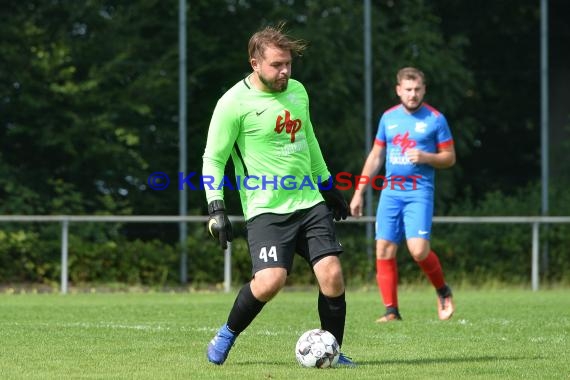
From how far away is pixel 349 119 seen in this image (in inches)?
816

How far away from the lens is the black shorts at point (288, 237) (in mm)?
7602

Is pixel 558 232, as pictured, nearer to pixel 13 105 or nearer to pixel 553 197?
pixel 553 197

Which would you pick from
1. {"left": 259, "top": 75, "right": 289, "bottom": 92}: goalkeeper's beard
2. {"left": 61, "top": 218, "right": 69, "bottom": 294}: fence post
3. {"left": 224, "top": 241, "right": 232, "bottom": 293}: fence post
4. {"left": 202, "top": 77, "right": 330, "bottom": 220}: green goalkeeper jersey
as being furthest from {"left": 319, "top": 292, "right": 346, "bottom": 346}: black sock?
{"left": 61, "top": 218, "right": 69, "bottom": 294}: fence post

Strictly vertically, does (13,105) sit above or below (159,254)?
above

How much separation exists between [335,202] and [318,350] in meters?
1.12

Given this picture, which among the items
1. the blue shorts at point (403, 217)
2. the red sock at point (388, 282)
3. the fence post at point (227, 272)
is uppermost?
the blue shorts at point (403, 217)

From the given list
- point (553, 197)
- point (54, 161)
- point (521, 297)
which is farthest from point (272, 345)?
point (553, 197)

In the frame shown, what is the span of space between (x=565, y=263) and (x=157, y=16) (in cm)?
731

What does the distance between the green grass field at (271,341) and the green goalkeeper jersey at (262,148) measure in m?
0.99

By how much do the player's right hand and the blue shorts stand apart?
13.5ft

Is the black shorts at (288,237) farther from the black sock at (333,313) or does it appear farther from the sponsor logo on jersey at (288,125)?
the sponsor logo on jersey at (288,125)

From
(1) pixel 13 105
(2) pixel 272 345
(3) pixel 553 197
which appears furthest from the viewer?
(3) pixel 553 197

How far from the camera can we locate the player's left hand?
27.3ft

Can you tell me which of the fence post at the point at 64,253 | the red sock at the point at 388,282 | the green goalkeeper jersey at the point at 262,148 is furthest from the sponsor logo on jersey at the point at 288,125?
the fence post at the point at 64,253
